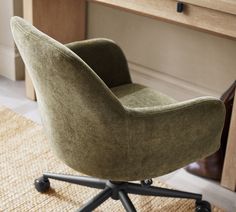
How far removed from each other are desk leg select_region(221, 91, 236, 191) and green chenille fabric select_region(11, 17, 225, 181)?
1.12ft

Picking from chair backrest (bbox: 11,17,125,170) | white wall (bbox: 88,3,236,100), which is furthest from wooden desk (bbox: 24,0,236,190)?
chair backrest (bbox: 11,17,125,170)

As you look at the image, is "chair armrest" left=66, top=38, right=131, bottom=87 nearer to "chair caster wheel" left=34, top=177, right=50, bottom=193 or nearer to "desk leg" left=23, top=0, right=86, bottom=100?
"chair caster wheel" left=34, top=177, right=50, bottom=193

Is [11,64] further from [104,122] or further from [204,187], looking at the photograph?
[104,122]

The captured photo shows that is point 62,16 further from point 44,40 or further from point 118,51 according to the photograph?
point 44,40

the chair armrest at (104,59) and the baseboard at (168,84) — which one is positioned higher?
the chair armrest at (104,59)

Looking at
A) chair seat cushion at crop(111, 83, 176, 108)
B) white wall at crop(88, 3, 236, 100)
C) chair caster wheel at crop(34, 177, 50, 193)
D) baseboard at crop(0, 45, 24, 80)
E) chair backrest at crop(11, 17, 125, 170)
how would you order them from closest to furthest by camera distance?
chair backrest at crop(11, 17, 125, 170) → chair seat cushion at crop(111, 83, 176, 108) → chair caster wheel at crop(34, 177, 50, 193) → white wall at crop(88, 3, 236, 100) → baseboard at crop(0, 45, 24, 80)

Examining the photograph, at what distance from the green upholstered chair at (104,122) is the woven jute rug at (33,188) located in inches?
15.8

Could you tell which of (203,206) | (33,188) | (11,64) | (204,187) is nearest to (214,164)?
(204,187)

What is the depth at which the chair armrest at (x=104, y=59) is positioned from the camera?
1.63 metres

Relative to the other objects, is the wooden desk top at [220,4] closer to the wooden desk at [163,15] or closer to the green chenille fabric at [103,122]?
the wooden desk at [163,15]

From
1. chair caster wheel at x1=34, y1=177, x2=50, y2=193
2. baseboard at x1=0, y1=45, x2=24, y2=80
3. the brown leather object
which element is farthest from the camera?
baseboard at x1=0, y1=45, x2=24, y2=80

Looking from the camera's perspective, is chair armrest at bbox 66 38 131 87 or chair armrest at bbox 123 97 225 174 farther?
chair armrest at bbox 66 38 131 87

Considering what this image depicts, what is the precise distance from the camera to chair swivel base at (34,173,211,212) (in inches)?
59.1

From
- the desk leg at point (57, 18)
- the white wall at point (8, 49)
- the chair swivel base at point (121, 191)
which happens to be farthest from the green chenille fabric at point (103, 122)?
the white wall at point (8, 49)
